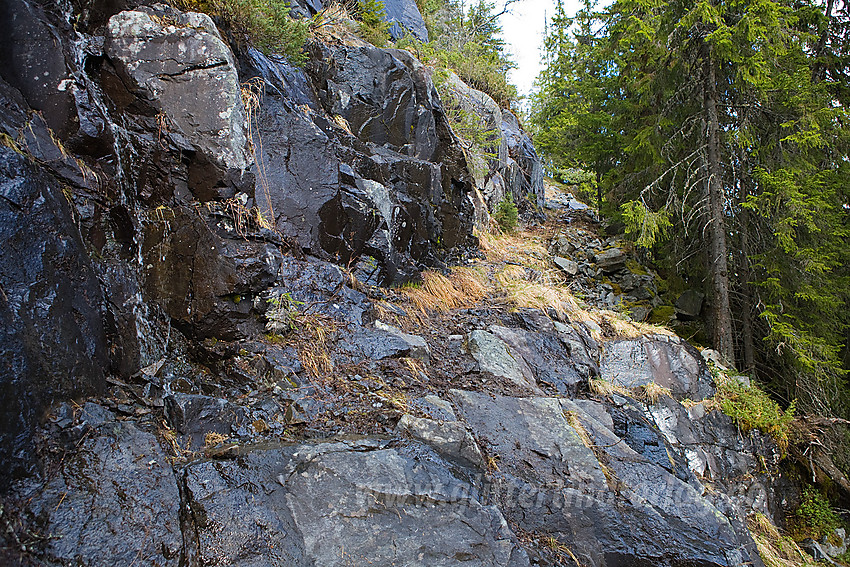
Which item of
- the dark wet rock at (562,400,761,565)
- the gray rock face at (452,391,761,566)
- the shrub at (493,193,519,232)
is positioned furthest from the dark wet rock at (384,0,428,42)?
the dark wet rock at (562,400,761,565)

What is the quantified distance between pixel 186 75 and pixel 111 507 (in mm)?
4088

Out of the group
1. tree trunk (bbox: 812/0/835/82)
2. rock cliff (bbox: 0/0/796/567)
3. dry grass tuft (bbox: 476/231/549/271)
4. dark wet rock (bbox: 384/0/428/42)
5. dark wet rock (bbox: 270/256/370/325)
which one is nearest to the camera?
rock cliff (bbox: 0/0/796/567)

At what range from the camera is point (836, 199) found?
7582mm

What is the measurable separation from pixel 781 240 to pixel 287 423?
7512mm

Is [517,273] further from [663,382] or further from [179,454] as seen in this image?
[179,454]

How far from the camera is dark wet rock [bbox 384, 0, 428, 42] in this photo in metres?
10.4

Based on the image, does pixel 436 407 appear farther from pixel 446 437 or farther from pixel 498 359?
pixel 498 359

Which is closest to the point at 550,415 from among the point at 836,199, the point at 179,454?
the point at 179,454

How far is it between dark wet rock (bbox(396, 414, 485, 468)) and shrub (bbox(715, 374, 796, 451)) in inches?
193

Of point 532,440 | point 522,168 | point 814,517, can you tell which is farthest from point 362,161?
point 522,168

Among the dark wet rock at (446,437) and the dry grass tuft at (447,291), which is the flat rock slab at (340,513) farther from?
the dry grass tuft at (447,291)

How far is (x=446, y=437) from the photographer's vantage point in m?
3.29

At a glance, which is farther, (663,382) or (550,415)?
(663,382)

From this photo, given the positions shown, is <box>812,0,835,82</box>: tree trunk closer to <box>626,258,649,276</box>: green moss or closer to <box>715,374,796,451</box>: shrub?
<box>626,258,649,276</box>: green moss
